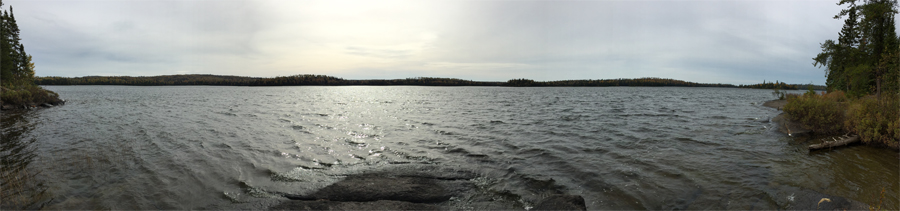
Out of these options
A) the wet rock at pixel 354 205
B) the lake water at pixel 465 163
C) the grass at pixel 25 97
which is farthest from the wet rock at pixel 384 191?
the grass at pixel 25 97

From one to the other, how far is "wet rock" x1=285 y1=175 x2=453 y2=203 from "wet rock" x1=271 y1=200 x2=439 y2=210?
46 centimetres

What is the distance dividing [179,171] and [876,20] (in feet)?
230

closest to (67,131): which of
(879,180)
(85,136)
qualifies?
(85,136)

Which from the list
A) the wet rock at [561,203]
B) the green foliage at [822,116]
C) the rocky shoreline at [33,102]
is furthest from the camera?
→ the rocky shoreline at [33,102]

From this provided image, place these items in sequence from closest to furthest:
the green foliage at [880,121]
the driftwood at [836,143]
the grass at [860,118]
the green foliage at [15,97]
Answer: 1. the green foliage at [880,121]
2. the driftwood at [836,143]
3. the grass at [860,118]
4. the green foliage at [15,97]

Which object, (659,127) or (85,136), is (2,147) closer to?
(85,136)

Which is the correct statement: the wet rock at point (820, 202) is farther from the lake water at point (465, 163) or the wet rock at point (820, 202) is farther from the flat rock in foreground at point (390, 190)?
the flat rock in foreground at point (390, 190)

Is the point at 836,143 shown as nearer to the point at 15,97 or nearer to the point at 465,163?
the point at 465,163

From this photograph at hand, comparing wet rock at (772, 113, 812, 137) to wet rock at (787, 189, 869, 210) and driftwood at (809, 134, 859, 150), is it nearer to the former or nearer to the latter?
driftwood at (809, 134, 859, 150)

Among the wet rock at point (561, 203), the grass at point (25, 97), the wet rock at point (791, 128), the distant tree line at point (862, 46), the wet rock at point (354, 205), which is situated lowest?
the wet rock at point (354, 205)

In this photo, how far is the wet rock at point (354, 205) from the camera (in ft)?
23.2

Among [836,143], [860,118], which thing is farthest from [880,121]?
[836,143]

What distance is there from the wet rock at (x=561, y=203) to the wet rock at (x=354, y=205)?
2491 mm

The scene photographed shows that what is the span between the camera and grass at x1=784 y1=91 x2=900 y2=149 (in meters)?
13.9
